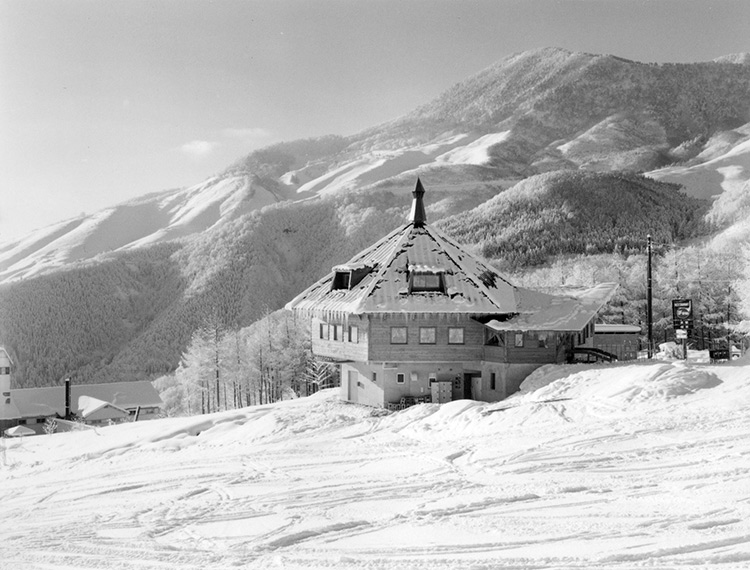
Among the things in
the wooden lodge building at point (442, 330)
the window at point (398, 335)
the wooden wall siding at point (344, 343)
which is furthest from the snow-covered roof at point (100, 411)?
the window at point (398, 335)

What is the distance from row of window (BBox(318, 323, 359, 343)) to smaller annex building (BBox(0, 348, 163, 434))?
3897 cm

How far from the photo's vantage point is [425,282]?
31.0 meters

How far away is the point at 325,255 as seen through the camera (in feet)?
610

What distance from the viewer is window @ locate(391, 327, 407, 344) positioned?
100ft

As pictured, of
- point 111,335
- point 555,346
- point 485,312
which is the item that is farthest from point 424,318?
point 111,335

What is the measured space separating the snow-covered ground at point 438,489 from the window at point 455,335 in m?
5.18

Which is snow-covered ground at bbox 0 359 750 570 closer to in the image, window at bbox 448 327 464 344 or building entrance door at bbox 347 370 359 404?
window at bbox 448 327 464 344

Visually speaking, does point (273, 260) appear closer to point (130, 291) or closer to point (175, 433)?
point (130, 291)

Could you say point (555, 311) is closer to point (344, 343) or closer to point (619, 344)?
point (619, 344)

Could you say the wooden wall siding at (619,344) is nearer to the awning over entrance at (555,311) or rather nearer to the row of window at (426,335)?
the awning over entrance at (555,311)

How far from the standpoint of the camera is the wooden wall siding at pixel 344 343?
3083cm

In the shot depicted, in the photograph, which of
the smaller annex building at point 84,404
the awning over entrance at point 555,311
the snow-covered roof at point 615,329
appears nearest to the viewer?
the awning over entrance at point 555,311

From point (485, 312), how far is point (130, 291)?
462 ft

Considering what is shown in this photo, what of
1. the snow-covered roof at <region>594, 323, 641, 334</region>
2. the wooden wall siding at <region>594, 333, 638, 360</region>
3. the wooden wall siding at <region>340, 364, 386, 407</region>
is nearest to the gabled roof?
the wooden wall siding at <region>340, 364, 386, 407</region>
